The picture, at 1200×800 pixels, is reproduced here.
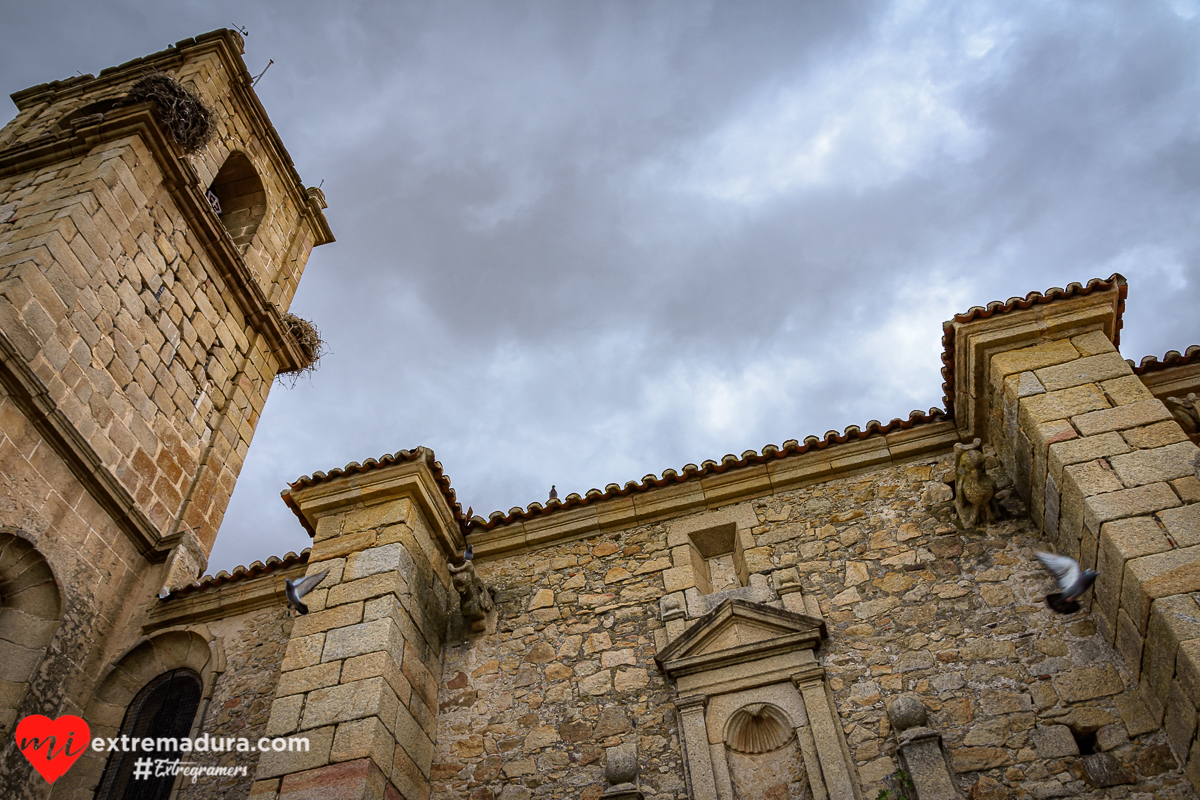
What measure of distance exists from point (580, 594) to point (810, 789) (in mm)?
2375

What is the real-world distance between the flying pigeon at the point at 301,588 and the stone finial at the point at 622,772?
7.95ft

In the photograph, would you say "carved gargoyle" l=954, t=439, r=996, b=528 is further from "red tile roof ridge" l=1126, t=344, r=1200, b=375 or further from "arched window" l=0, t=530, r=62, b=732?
"arched window" l=0, t=530, r=62, b=732

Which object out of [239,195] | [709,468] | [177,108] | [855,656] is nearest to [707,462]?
[709,468]

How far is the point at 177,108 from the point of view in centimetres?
1115

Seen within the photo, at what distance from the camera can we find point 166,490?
917 centimetres

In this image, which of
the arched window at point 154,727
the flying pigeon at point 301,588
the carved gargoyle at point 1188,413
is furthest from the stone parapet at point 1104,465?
the arched window at point 154,727

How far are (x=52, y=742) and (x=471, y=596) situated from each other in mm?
3590

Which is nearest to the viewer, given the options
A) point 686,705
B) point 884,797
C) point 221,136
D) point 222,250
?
point 884,797

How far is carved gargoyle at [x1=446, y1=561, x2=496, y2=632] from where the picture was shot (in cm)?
692

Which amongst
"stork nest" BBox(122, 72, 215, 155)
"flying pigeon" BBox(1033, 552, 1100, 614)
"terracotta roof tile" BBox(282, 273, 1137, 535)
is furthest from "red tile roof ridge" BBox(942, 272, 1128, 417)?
"stork nest" BBox(122, 72, 215, 155)

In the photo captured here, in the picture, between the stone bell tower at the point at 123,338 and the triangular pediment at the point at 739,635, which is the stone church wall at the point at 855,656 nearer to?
the triangular pediment at the point at 739,635

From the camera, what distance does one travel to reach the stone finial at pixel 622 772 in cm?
546

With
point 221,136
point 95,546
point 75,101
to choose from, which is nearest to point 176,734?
point 95,546

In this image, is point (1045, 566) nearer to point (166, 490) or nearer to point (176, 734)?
point (176, 734)
